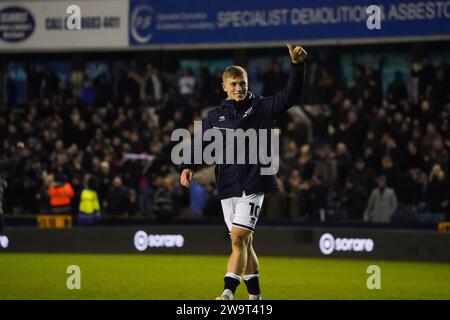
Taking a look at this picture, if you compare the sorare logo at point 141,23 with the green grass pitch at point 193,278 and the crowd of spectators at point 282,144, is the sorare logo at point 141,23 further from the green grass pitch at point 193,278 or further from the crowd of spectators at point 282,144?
the green grass pitch at point 193,278

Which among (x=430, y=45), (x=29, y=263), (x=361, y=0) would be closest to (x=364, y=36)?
(x=361, y=0)

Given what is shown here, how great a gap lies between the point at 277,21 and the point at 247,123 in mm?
15426

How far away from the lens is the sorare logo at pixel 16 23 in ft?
94.4

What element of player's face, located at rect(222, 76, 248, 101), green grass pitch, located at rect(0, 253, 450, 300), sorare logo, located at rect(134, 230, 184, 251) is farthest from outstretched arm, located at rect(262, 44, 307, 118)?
sorare logo, located at rect(134, 230, 184, 251)

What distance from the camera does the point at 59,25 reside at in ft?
93.6

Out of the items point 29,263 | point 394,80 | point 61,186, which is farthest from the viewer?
point 394,80

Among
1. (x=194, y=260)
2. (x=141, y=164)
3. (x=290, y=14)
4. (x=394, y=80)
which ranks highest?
(x=290, y=14)

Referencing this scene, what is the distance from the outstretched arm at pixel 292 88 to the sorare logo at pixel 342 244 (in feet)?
32.9

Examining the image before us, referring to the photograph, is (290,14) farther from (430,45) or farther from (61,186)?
(61,186)

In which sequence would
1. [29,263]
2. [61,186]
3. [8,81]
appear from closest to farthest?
[29,263]
[61,186]
[8,81]

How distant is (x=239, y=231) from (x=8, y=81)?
22053 millimetres

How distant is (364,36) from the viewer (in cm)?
2545

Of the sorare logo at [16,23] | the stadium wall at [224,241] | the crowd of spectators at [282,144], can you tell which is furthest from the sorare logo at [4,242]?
the sorare logo at [16,23]

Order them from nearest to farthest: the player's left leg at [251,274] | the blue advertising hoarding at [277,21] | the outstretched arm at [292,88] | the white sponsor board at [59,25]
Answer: the outstretched arm at [292,88] → the player's left leg at [251,274] → the blue advertising hoarding at [277,21] → the white sponsor board at [59,25]
